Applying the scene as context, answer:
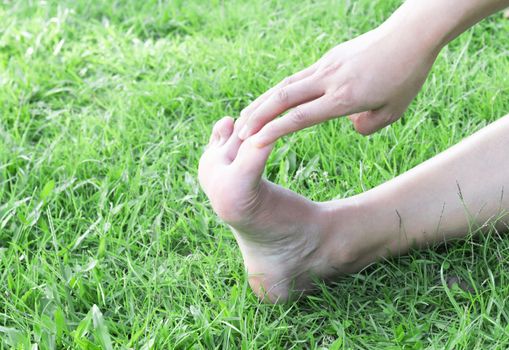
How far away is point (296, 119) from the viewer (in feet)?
4.78

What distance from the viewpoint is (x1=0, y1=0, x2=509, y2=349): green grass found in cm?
153

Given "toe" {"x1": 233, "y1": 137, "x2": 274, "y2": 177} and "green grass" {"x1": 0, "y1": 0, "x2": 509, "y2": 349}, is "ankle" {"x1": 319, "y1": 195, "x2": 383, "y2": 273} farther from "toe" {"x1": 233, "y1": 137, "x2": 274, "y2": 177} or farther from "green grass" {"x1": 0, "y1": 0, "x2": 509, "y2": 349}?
"toe" {"x1": 233, "y1": 137, "x2": 274, "y2": 177}

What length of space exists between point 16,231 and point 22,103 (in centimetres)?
65

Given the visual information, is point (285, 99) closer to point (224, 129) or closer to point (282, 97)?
point (282, 97)

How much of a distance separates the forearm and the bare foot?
0.34 meters

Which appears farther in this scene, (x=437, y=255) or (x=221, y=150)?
(x=437, y=255)

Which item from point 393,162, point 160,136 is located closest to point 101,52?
point 160,136

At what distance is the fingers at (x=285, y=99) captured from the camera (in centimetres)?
149

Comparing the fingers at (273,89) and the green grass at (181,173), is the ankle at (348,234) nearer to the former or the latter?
the green grass at (181,173)

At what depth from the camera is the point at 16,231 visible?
187cm

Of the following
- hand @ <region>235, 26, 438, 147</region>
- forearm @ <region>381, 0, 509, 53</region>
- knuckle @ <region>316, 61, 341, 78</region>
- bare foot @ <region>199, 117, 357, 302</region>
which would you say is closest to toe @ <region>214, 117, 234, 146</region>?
bare foot @ <region>199, 117, 357, 302</region>

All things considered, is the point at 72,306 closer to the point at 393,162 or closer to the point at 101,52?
the point at 393,162

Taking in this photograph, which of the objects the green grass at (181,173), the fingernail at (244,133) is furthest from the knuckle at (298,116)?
the green grass at (181,173)

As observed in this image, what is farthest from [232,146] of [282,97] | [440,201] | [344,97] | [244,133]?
[440,201]
